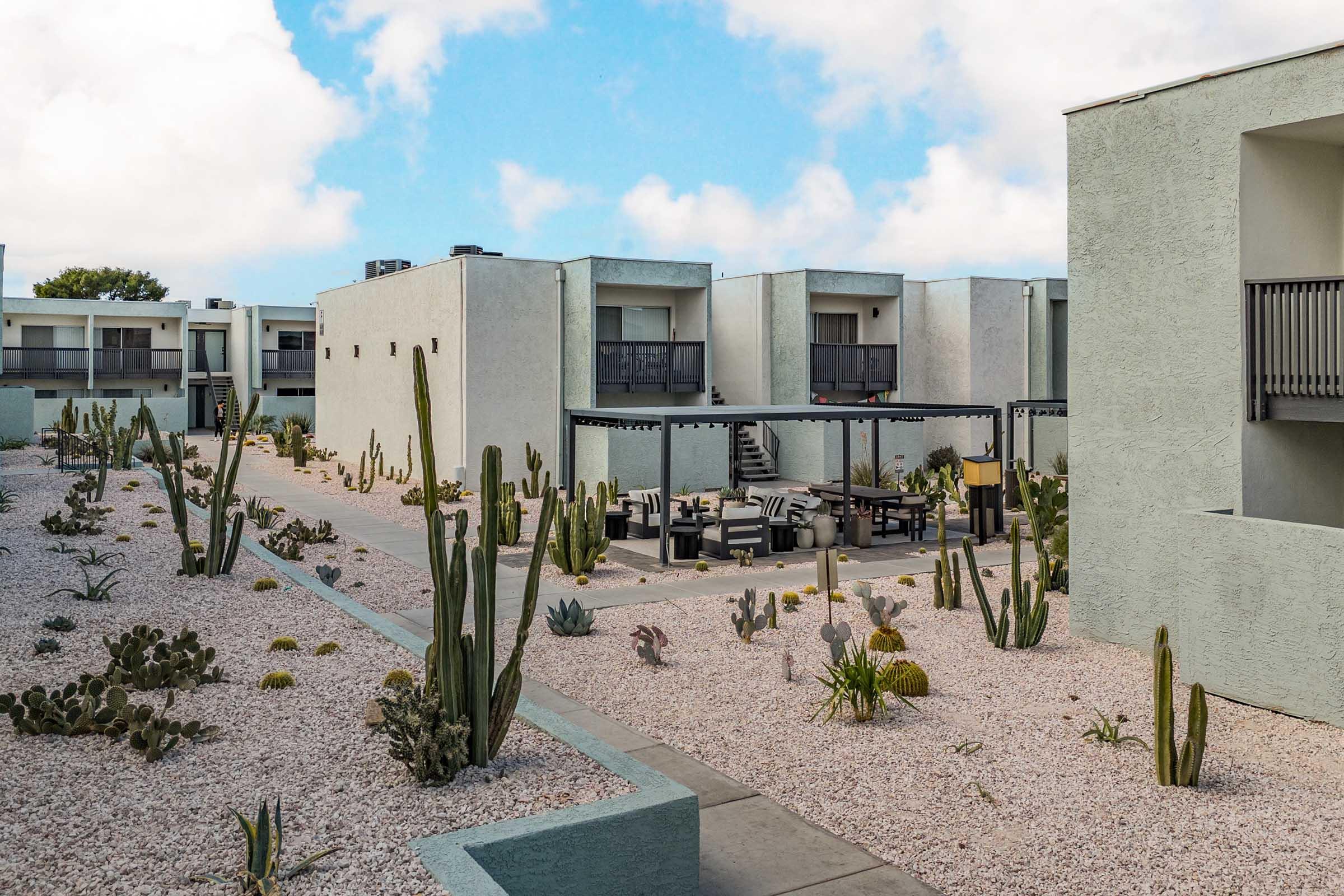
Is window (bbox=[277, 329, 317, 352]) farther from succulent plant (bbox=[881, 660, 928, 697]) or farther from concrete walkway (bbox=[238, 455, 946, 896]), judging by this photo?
succulent plant (bbox=[881, 660, 928, 697])

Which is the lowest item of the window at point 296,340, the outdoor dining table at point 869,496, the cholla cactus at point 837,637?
the cholla cactus at point 837,637

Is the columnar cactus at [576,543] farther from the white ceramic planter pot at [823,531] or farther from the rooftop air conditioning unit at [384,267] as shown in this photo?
the rooftop air conditioning unit at [384,267]

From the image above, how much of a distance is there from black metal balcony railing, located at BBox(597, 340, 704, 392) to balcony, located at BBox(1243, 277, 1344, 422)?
680 inches

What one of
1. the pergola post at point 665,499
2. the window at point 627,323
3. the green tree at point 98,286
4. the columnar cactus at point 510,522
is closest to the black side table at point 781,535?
the pergola post at point 665,499

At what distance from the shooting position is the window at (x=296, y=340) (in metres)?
48.3

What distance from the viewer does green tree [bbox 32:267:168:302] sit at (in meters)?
70.4

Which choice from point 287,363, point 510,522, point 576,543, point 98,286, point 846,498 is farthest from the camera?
point 98,286

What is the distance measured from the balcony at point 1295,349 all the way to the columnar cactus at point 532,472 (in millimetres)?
14180

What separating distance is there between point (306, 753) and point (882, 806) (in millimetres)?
3493

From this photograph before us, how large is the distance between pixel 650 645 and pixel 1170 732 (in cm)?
443

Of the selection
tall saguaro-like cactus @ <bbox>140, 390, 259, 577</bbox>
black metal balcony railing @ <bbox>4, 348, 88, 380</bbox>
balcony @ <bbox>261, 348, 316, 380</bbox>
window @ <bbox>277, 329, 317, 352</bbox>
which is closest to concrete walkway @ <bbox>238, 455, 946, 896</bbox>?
tall saguaro-like cactus @ <bbox>140, 390, 259, 577</bbox>

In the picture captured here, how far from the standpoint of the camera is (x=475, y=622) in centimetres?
582

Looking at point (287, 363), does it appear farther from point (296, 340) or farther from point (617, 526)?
point (617, 526)

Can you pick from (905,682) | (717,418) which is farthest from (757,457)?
(905,682)
